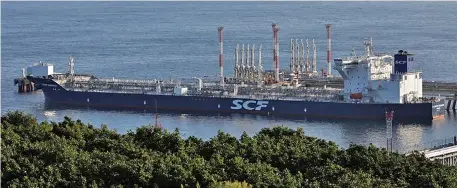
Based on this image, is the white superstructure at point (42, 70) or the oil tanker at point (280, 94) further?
the white superstructure at point (42, 70)

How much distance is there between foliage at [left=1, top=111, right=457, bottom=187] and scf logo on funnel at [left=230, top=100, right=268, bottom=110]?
772 inches

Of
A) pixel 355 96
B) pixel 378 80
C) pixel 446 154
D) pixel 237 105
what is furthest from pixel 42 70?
pixel 446 154

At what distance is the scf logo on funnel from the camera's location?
44.3m

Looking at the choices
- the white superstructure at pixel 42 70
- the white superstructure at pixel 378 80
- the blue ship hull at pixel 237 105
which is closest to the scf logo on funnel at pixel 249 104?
the blue ship hull at pixel 237 105

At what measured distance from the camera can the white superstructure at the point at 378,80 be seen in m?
42.7

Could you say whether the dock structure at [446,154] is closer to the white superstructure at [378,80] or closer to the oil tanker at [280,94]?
the oil tanker at [280,94]

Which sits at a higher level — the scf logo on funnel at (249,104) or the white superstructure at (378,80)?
the white superstructure at (378,80)

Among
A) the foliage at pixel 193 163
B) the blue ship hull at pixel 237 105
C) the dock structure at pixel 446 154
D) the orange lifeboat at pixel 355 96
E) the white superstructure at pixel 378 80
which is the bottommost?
the dock structure at pixel 446 154

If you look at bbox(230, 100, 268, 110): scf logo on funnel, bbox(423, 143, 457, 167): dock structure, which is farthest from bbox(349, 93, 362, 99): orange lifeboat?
bbox(423, 143, 457, 167): dock structure

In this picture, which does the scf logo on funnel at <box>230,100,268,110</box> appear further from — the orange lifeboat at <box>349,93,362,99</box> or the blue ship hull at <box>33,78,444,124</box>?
the orange lifeboat at <box>349,93,362,99</box>

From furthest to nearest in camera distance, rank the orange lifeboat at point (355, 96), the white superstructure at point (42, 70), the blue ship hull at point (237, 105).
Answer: the white superstructure at point (42, 70), the orange lifeboat at point (355, 96), the blue ship hull at point (237, 105)

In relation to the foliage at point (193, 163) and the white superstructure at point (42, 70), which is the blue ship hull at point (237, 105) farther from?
the foliage at point (193, 163)

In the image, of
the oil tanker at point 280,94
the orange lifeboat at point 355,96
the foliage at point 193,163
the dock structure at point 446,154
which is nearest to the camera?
the foliage at point 193,163

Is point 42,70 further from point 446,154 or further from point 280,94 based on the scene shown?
point 446,154
